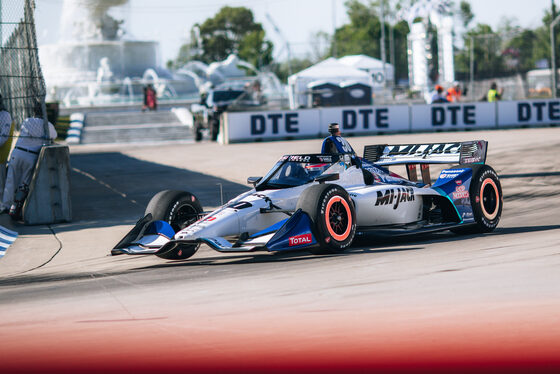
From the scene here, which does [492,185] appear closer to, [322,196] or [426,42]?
[322,196]

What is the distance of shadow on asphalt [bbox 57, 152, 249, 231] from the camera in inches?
523

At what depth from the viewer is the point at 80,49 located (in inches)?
2685

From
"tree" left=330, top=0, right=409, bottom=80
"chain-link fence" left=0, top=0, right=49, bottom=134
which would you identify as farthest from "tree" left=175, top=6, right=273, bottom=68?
Result: "chain-link fence" left=0, top=0, right=49, bottom=134

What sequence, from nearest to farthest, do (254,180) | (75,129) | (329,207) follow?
(329,207) → (254,180) → (75,129)

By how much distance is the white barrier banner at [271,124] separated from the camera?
31.1 m

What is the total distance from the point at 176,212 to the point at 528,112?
27.3m

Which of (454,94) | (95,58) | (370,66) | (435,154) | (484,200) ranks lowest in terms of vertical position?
(484,200)

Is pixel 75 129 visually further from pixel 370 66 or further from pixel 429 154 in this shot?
pixel 370 66

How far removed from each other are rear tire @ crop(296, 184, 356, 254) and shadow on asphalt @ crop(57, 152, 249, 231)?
4.61 meters

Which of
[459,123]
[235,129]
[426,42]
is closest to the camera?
[235,129]

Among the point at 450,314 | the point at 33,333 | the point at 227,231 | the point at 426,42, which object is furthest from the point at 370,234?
the point at 426,42

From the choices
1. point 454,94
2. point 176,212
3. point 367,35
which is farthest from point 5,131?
point 367,35

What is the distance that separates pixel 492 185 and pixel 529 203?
296 centimetres

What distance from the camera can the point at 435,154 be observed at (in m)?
10.7
